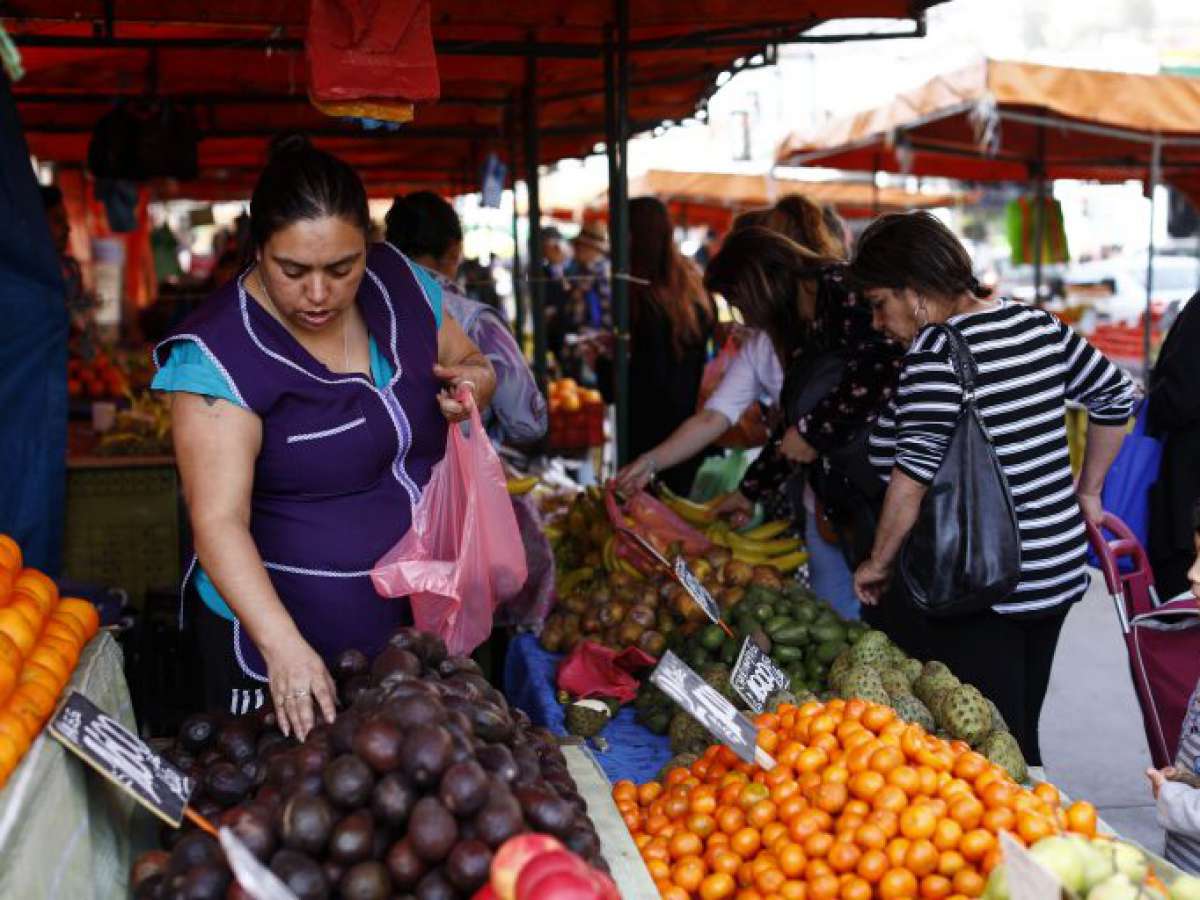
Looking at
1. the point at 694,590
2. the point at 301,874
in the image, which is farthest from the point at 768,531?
the point at 301,874

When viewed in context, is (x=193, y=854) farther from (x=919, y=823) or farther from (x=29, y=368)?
(x=29, y=368)

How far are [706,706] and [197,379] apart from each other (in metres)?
1.14

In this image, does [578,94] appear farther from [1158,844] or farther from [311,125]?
[1158,844]

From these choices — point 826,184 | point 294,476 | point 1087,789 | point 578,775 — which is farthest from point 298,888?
point 826,184

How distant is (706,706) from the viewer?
2492 mm

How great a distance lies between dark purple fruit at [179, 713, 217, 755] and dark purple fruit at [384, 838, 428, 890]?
0.72 metres

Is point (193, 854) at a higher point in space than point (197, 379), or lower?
lower

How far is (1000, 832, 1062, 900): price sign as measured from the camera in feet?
5.64

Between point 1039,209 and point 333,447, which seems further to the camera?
point 1039,209

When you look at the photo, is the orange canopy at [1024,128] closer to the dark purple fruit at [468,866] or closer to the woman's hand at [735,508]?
the woman's hand at [735,508]

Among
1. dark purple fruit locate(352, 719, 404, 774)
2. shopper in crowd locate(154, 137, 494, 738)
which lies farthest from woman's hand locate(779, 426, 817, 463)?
dark purple fruit locate(352, 719, 404, 774)

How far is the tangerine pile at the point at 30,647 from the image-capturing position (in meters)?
2.00

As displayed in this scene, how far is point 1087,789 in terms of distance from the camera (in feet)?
15.8

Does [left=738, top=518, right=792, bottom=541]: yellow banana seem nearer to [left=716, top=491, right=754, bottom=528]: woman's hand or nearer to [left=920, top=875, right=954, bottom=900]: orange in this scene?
[left=716, top=491, right=754, bottom=528]: woman's hand
